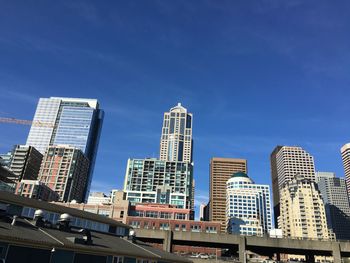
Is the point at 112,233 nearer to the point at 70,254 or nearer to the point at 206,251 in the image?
the point at 70,254

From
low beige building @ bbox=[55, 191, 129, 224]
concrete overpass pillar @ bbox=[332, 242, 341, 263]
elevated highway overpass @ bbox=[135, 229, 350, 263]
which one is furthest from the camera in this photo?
low beige building @ bbox=[55, 191, 129, 224]

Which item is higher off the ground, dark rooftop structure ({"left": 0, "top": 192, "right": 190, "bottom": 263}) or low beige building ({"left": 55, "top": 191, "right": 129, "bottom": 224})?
low beige building ({"left": 55, "top": 191, "right": 129, "bottom": 224})

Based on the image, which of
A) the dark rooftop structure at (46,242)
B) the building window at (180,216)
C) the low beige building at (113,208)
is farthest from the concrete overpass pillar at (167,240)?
the building window at (180,216)

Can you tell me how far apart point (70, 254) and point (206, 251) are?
353 ft

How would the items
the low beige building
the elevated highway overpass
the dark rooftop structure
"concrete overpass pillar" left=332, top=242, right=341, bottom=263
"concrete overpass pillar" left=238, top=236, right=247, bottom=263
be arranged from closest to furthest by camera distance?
the dark rooftop structure
"concrete overpass pillar" left=238, top=236, right=247, bottom=263
"concrete overpass pillar" left=332, top=242, right=341, bottom=263
the elevated highway overpass
the low beige building

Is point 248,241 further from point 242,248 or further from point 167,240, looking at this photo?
point 167,240

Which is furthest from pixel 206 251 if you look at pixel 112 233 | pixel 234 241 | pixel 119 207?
pixel 112 233

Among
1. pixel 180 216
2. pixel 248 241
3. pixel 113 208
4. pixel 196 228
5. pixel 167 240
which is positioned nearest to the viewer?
pixel 167 240

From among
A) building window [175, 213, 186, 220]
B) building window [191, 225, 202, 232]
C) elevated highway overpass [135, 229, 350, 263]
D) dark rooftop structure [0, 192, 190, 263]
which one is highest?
building window [175, 213, 186, 220]

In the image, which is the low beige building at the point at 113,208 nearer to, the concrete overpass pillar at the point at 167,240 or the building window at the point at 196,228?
the building window at the point at 196,228

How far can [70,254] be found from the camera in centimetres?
3506

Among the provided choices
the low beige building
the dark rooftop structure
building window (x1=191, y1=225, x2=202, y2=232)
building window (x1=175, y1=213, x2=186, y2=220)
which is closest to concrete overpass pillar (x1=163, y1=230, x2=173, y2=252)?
the dark rooftop structure

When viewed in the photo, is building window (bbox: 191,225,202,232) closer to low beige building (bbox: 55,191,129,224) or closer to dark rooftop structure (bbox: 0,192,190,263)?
low beige building (bbox: 55,191,129,224)

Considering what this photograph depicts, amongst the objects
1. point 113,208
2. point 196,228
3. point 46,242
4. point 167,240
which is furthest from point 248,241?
point 113,208
